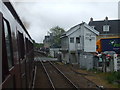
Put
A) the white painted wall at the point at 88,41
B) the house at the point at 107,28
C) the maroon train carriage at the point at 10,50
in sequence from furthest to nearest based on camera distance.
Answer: the house at the point at 107,28 < the white painted wall at the point at 88,41 < the maroon train carriage at the point at 10,50

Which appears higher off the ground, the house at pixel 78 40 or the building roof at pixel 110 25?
the building roof at pixel 110 25

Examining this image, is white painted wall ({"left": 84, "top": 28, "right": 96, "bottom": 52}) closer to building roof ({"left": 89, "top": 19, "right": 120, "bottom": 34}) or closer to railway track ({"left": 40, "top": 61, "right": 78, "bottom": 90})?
building roof ({"left": 89, "top": 19, "right": 120, "bottom": 34})

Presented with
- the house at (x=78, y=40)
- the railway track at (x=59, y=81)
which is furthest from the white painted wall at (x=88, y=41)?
the railway track at (x=59, y=81)

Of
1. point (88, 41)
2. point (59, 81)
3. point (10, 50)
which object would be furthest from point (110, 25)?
point (10, 50)

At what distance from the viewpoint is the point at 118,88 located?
33.3ft

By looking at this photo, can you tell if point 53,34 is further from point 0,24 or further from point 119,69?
point 0,24

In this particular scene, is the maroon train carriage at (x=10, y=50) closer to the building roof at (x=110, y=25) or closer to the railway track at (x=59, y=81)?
the railway track at (x=59, y=81)

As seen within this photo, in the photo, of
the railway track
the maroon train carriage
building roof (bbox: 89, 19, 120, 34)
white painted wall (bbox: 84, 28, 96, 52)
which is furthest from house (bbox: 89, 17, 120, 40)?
the maroon train carriage

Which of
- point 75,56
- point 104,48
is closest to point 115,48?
point 104,48

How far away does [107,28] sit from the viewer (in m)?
38.9

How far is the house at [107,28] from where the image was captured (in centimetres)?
3822

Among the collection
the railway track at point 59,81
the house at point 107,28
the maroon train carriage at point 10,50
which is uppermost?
the house at point 107,28

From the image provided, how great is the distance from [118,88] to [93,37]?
18.5 meters

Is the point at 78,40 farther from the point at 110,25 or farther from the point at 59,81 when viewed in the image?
the point at 59,81
